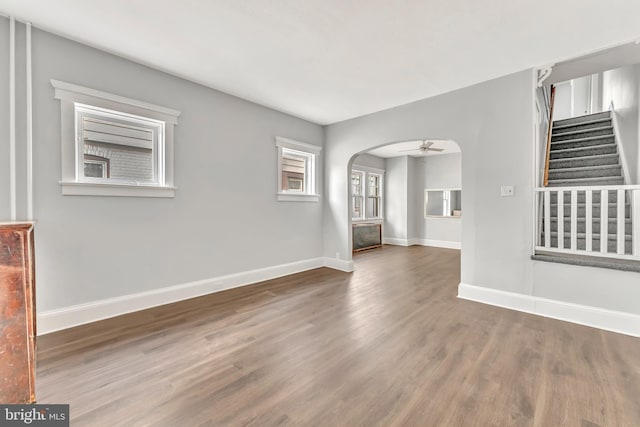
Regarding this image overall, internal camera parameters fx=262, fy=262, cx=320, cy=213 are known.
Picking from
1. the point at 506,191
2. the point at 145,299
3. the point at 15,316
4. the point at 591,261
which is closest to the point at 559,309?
the point at 591,261

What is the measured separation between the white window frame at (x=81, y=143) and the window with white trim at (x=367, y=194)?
4.90m

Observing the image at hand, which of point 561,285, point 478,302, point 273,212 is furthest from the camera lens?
point 273,212

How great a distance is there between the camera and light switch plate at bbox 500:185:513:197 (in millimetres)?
3092

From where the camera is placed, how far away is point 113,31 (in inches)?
93.9

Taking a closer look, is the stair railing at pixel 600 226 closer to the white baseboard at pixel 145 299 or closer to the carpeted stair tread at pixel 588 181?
the carpeted stair tread at pixel 588 181

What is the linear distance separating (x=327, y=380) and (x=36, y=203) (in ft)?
9.65

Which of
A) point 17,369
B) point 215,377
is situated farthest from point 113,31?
point 215,377

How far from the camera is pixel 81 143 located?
2613 millimetres

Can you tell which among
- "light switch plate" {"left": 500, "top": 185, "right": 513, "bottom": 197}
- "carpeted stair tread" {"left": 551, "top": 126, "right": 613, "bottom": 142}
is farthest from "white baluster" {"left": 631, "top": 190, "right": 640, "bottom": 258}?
"carpeted stair tread" {"left": 551, "top": 126, "right": 613, "bottom": 142}

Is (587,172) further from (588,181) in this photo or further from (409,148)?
(409,148)

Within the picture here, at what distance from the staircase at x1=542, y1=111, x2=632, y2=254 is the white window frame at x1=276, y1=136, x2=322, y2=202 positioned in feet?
11.7

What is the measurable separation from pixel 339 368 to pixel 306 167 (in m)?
3.74

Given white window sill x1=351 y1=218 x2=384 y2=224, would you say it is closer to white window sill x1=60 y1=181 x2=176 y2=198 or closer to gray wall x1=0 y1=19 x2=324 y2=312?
→ gray wall x1=0 y1=19 x2=324 y2=312

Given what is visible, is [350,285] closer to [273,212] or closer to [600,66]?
[273,212]
